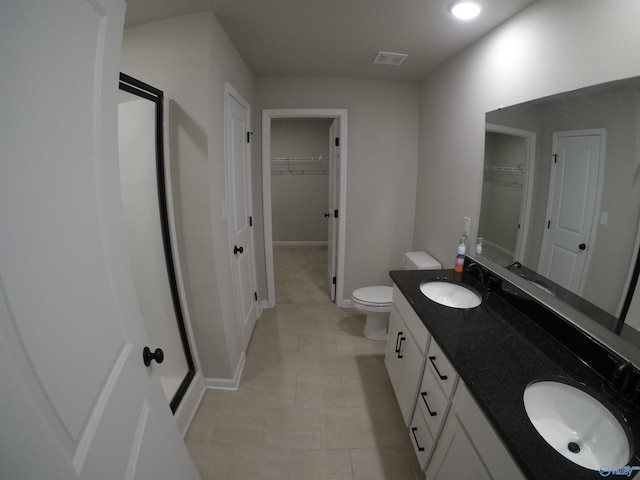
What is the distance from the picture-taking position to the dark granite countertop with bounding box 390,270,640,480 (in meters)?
0.66

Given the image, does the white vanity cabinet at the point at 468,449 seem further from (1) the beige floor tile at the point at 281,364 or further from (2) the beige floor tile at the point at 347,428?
(1) the beige floor tile at the point at 281,364

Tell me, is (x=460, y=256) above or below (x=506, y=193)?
below

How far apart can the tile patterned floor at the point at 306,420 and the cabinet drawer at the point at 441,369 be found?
68 cm

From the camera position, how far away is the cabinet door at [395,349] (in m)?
1.62

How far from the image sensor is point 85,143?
0.59m

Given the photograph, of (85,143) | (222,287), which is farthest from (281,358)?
(85,143)

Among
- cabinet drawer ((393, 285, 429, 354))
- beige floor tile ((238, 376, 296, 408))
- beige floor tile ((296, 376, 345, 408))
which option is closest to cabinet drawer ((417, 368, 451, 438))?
cabinet drawer ((393, 285, 429, 354))

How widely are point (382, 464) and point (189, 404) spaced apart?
4.06 feet

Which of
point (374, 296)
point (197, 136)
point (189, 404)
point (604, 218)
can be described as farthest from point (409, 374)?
point (197, 136)

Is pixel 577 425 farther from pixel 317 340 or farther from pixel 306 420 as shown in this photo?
pixel 317 340

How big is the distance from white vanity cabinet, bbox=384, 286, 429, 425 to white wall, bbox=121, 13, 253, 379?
3.84ft

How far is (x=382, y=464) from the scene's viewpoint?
1399mm

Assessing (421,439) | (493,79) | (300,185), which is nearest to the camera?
(421,439)

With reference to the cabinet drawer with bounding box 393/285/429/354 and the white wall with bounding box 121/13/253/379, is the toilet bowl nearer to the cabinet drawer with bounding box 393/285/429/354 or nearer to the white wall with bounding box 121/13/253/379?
the cabinet drawer with bounding box 393/285/429/354
